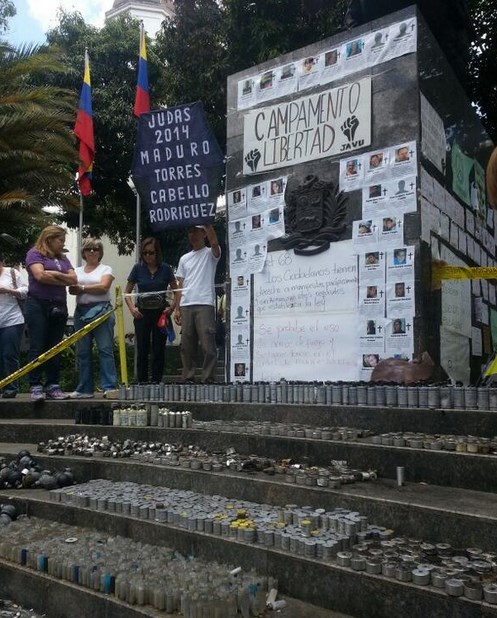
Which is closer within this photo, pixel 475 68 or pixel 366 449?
pixel 366 449

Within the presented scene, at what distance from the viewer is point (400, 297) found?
685 centimetres

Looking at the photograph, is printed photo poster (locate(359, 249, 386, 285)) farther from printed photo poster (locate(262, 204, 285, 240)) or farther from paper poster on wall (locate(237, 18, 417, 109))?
paper poster on wall (locate(237, 18, 417, 109))

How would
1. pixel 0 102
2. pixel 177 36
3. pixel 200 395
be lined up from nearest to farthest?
1. pixel 200 395
2. pixel 0 102
3. pixel 177 36

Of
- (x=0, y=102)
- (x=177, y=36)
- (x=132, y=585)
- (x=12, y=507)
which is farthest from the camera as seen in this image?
(x=177, y=36)

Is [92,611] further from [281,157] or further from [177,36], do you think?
[177,36]

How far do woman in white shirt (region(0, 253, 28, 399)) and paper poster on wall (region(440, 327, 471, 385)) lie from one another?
471 centimetres

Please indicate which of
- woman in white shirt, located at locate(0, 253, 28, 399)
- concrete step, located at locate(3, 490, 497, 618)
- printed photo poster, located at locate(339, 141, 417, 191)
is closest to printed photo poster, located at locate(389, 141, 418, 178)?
printed photo poster, located at locate(339, 141, 417, 191)

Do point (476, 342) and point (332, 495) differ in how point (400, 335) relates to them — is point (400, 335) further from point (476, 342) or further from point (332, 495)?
point (332, 495)

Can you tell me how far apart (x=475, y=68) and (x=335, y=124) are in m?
8.77

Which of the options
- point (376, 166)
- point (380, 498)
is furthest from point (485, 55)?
point (380, 498)

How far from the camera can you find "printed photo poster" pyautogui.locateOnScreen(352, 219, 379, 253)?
7102 millimetres

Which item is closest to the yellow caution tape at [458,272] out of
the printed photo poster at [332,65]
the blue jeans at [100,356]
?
the printed photo poster at [332,65]

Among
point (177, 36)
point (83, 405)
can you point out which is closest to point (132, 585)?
point (83, 405)

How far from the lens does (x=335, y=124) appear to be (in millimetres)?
7582
